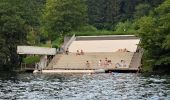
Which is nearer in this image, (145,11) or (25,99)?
(25,99)

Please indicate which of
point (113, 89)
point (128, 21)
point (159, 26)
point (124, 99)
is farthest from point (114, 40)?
point (124, 99)

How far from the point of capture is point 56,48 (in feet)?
273

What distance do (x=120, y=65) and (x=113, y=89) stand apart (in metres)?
29.5

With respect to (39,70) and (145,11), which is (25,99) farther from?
(145,11)

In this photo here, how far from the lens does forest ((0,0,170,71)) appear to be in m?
70.4

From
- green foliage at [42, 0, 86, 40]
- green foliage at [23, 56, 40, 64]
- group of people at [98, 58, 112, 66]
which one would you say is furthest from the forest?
group of people at [98, 58, 112, 66]

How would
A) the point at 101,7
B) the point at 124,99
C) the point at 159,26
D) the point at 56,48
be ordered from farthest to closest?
the point at 101,7 → the point at 56,48 → the point at 159,26 → the point at 124,99

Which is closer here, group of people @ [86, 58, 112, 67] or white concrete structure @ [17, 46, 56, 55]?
group of people @ [86, 58, 112, 67]

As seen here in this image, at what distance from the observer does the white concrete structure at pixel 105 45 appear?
276 feet

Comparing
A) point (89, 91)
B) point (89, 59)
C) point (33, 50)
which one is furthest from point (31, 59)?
point (89, 91)

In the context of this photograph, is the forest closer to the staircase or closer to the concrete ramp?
the staircase

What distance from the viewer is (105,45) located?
281 ft

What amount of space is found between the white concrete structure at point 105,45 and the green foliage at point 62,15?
6.45m

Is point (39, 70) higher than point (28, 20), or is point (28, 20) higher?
point (28, 20)
